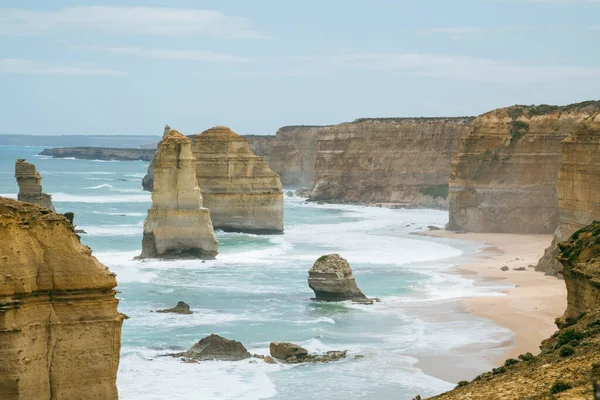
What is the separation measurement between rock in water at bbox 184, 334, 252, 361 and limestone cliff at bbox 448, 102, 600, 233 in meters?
36.8

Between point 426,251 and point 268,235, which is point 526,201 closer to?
point 426,251

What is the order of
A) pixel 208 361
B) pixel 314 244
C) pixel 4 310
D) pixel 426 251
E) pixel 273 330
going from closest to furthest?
1. pixel 4 310
2. pixel 208 361
3. pixel 273 330
4. pixel 426 251
5. pixel 314 244

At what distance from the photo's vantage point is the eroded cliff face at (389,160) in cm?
9775

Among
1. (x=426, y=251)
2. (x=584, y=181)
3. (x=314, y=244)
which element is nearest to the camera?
(x=584, y=181)

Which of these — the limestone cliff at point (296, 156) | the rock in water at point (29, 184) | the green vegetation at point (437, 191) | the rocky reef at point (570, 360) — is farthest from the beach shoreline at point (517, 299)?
the limestone cliff at point (296, 156)

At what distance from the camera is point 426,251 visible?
55.2 metres

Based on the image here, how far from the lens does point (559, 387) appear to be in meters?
12.4

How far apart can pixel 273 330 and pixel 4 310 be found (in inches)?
659

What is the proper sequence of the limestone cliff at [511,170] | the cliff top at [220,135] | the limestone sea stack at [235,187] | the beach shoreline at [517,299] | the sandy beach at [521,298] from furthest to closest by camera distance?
the cliff top at [220,135], the limestone cliff at [511,170], the limestone sea stack at [235,187], the sandy beach at [521,298], the beach shoreline at [517,299]

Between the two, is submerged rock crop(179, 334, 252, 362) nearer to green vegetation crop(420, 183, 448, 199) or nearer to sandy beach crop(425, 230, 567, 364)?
sandy beach crop(425, 230, 567, 364)

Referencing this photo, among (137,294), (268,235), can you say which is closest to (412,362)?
(137,294)

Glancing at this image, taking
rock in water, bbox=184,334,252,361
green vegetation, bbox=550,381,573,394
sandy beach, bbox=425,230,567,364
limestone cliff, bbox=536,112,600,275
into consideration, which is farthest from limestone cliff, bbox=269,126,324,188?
green vegetation, bbox=550,381,573,394

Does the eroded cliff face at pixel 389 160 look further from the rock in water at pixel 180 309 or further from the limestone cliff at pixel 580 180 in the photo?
the rock in water at pixel 180 309

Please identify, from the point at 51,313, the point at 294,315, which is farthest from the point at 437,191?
the point at 51,313
